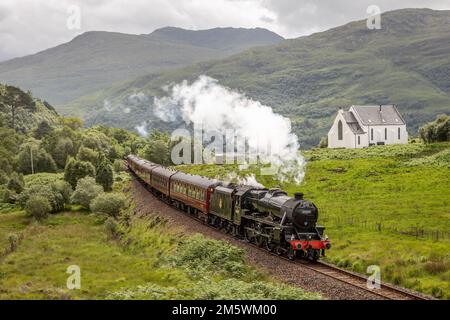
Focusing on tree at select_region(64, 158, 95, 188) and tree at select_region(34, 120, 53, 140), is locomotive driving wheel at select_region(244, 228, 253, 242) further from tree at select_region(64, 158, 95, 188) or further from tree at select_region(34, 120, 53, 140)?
tree at select_region(34, 120, 53, 140)

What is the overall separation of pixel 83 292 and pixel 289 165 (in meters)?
44.6

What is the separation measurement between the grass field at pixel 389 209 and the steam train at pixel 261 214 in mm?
2489

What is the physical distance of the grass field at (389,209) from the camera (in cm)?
2759

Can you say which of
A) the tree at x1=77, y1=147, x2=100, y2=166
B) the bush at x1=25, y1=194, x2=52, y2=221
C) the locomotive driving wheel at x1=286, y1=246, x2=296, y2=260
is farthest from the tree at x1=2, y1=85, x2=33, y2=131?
the locomotive driving wheel at x1=286, y1=246, x2=296, y2=260

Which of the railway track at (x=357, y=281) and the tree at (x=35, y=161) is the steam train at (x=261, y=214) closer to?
the railway track at (x=357, y=281)

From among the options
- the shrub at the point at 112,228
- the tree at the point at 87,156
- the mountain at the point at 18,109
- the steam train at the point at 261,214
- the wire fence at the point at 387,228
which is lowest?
the shrub at the point at 112,228

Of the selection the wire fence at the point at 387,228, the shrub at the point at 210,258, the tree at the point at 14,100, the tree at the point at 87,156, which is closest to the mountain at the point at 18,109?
the tree at the point at 14,100

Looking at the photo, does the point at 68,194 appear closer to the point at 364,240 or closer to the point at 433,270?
the point at 364,240

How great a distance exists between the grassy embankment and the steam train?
2799 mm

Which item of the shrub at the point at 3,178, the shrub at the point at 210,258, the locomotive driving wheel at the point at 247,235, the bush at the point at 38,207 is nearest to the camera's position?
the shrub at the point at 210,258

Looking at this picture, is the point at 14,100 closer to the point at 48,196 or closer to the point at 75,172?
the point at 75,172

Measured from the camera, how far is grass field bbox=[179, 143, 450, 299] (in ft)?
90.5
